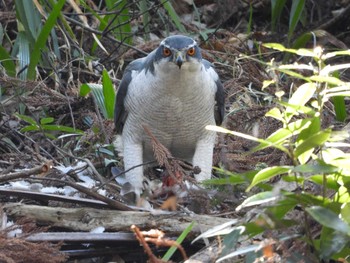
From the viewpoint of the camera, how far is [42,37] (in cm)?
640

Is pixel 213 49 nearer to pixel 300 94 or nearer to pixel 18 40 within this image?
pixel 18 40

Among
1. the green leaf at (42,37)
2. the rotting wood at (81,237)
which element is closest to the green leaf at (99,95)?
the green leaf at (42,37)

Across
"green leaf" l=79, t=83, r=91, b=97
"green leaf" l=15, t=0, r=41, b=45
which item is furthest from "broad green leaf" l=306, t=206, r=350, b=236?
"green leaf" l=15, t=0, r=41, b=45

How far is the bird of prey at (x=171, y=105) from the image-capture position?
16.5ft

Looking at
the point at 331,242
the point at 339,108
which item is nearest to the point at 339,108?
the point at 339,108

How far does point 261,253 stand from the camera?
120 inches

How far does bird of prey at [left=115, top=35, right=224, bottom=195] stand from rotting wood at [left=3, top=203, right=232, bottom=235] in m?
0.82

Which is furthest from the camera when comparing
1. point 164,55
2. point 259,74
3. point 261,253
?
point 259,74

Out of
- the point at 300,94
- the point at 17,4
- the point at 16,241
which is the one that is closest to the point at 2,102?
the point at 17,4

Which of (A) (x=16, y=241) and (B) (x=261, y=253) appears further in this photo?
(A) (x=16, y=241)

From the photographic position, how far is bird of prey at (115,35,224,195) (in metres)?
5.03

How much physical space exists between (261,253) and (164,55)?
2.18 metres

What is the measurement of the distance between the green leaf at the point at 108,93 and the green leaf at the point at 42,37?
64 cm

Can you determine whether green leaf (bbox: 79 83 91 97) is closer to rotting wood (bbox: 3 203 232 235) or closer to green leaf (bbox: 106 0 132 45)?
green leaf (bbox: 106 0 132 45)
